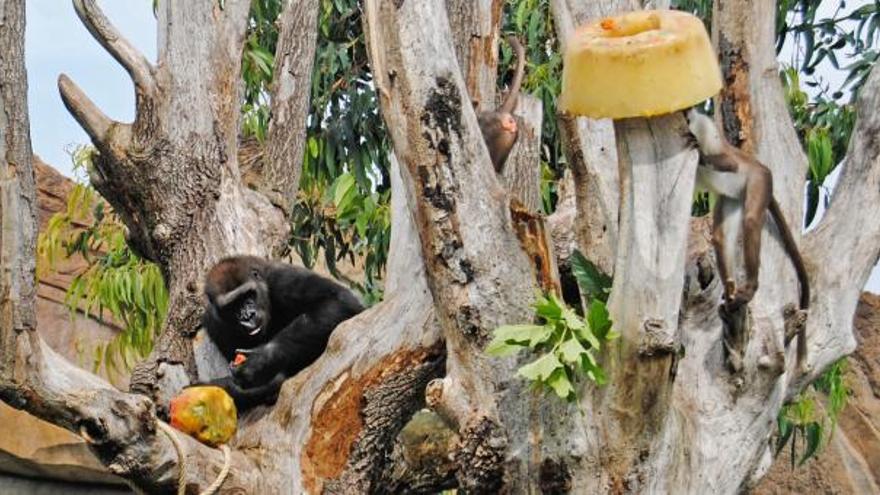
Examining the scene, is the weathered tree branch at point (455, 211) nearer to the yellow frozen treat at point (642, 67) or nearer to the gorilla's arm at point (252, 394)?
the yellow frozen treat at point (642, 67)

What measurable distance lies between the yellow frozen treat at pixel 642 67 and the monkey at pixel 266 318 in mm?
2065

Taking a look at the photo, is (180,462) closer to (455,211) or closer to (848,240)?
(455,211)

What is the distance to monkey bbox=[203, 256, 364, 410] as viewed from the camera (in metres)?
5.43

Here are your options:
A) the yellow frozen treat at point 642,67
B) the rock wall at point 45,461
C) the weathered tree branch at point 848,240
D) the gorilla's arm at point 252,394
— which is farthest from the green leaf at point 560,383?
the rock wall at point 45,461

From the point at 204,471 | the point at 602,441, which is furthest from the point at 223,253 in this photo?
the point at 602,441

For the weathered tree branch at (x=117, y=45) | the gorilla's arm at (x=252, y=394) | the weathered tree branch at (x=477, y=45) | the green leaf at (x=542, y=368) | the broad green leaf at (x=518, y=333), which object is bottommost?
the gorilla's arm at (x=252, y=394)

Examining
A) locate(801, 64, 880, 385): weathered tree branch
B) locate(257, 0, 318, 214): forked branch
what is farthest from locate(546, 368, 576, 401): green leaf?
locate(257, 0, 318, 214): forked branch

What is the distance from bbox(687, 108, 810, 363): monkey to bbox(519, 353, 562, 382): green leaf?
82cm

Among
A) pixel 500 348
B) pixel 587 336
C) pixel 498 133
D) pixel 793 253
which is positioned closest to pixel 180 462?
pixel 500 348

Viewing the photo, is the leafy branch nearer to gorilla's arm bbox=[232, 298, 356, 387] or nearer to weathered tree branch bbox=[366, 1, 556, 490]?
weathered tree branch bbox=[366, 1, 556, 490]

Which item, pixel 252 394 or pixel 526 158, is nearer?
pixel 252 394

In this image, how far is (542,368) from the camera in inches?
155

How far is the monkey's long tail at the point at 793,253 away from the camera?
4926 millimetres

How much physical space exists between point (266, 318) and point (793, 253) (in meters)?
2.41
